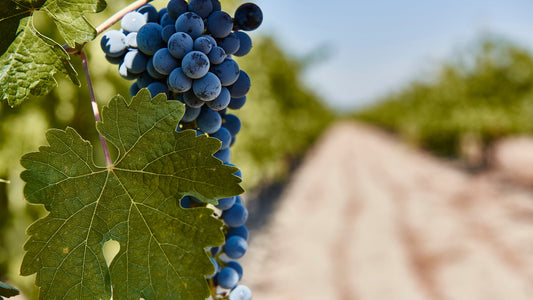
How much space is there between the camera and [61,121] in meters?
2.92

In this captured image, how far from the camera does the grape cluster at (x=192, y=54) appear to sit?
0.70 m

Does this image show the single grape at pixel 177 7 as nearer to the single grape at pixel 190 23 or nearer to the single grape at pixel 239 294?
the single grape at pixel 190 23

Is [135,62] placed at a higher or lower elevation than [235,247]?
higher

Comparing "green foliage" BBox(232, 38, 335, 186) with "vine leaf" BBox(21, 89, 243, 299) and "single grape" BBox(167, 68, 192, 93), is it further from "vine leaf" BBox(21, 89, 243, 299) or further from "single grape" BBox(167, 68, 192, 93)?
"vine leaf" BBox(21, 89, 243, 299)

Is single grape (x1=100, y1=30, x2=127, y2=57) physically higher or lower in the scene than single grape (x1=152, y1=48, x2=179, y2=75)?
lower

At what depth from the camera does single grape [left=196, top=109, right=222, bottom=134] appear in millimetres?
739

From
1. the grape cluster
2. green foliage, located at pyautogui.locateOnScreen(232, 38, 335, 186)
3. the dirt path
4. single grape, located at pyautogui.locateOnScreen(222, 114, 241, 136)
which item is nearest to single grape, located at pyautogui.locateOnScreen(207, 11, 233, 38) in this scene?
the grape cluster

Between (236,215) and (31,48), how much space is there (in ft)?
1.53

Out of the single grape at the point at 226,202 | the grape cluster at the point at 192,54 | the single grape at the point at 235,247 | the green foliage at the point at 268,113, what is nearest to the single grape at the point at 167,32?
the grape cluster at the point at 192,54

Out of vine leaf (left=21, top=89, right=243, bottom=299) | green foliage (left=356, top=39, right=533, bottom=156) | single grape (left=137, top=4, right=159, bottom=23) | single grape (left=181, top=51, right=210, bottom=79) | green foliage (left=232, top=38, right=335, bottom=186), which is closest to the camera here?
vine leaf (left=21, top=89, right=243, bottom=299)

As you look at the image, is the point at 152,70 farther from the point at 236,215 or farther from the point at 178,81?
the point at 236,215

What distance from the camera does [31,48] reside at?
0.61m

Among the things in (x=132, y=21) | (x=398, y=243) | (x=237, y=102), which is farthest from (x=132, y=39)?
(x=398, y=243)

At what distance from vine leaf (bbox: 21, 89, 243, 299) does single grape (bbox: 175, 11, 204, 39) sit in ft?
0.52
